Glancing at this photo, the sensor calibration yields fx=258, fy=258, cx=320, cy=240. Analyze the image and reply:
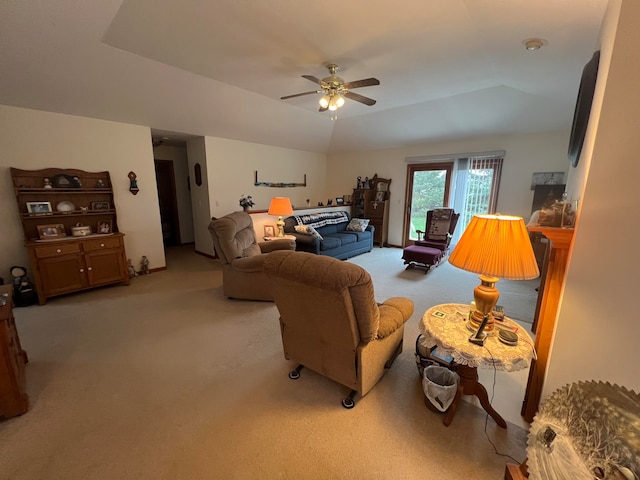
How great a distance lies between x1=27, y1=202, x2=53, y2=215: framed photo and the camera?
10.9 ft

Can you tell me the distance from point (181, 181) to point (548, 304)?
6.92 meters

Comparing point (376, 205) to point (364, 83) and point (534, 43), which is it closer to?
point (364, 83)

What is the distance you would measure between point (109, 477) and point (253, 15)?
10.8ft

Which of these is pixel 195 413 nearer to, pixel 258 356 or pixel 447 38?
pixel 258 356

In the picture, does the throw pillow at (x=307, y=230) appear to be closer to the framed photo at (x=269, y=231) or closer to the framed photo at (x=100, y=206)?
the framed photo at (x=269, y=231)

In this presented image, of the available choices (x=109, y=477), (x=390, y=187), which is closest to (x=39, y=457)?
(x=109, y=477)

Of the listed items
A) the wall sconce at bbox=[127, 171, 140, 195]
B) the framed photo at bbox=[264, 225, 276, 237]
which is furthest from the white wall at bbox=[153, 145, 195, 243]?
the framed photo at bbox=[264, 225, 276, 237]

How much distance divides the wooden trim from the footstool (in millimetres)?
2934

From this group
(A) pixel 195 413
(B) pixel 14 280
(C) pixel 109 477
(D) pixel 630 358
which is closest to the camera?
(D) pixel 630 358

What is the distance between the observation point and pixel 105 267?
12.2 feet

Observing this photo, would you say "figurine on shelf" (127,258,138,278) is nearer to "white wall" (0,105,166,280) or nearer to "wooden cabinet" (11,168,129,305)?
"white wall" (0,105,166,280)

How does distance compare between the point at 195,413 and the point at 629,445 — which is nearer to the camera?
the point at 629,445

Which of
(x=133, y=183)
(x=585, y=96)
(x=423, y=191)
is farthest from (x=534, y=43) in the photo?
(x=133, y=183)

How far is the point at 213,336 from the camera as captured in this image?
2.63 meters
